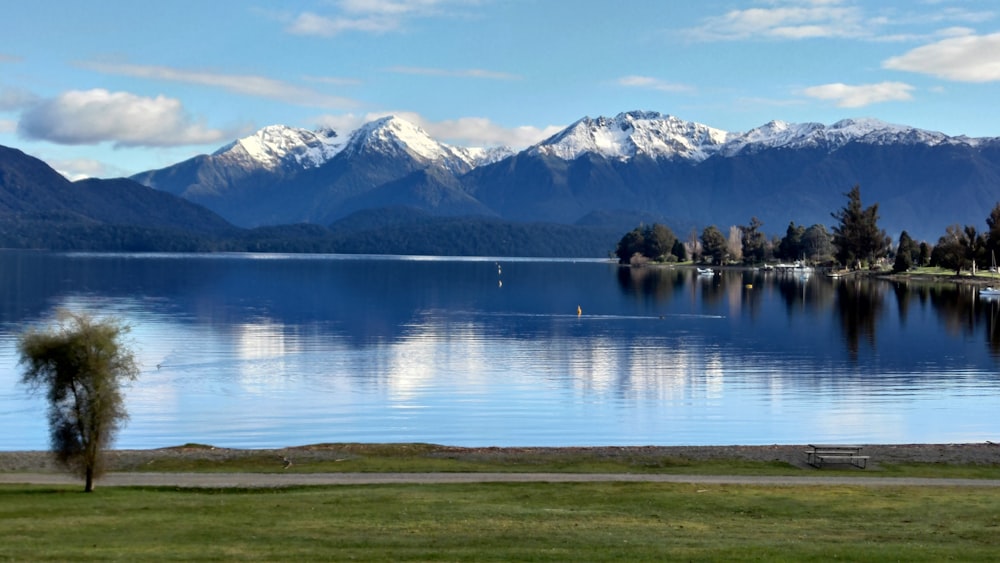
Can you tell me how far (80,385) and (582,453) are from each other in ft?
62.4

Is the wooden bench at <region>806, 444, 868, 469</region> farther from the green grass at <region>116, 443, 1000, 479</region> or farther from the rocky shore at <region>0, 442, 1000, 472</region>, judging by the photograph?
the green grass at <region>116, 443, 1000, 479</region>

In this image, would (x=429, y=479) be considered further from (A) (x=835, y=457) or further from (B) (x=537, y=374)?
(B) (x=537, y=374)

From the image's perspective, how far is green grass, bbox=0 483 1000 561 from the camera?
2348 cm

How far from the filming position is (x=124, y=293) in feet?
534

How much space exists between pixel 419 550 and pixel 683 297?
150136 millimetres

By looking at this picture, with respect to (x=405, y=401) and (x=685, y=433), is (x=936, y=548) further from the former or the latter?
(x=405, y=401)

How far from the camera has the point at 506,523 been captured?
26.7 m

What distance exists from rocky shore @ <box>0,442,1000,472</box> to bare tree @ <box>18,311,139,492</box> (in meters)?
5.56

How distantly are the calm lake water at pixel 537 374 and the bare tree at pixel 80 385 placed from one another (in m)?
15.4

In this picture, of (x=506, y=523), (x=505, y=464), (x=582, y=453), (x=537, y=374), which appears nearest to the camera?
(x=506, y=523)

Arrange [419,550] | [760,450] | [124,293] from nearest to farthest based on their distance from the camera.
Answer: [419,550]
[760,450]
[124,293]

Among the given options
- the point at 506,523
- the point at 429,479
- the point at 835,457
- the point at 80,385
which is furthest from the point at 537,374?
the point at 506,523

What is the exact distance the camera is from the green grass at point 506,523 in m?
23.5

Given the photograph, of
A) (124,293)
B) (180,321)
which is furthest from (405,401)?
(124,293)
